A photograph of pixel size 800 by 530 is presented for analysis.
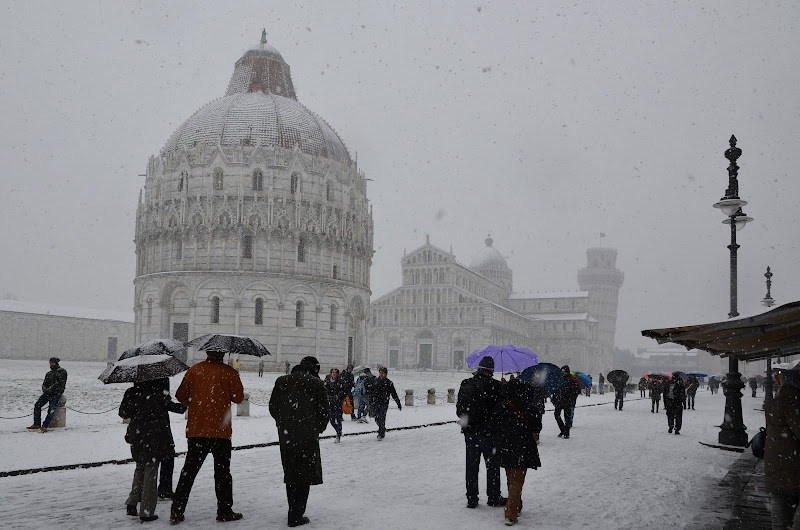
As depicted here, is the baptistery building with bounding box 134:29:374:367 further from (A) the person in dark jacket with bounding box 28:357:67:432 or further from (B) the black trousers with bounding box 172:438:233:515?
(B) the black trousers with bounding box 172:438:233:515

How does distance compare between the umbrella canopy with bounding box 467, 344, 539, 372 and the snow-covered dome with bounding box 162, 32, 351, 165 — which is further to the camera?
the snow-covered dome with bounding box 162, 32, 351, 165

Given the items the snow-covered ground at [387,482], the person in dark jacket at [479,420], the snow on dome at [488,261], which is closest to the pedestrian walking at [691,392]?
the snow-covered ground at [387,482]

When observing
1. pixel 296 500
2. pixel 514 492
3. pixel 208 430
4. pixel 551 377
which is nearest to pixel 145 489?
pixel 208 430

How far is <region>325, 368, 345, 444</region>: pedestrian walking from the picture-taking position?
47.8 feet

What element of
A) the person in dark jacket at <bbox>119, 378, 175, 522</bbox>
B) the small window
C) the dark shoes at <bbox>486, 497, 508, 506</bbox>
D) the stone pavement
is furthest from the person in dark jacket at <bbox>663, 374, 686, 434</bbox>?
the small window

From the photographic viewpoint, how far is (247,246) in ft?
175

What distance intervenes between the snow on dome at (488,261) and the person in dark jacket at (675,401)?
104 meters

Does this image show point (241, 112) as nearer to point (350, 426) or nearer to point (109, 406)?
point (109, 406)

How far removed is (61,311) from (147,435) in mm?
87698

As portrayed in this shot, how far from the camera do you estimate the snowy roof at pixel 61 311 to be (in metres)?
80.7

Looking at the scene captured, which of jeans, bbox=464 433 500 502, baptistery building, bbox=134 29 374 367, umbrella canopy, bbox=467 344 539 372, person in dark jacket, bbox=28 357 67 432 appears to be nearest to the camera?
jeans, bbox=464 433 500 502

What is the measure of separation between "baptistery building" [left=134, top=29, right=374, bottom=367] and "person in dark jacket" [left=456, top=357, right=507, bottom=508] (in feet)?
148

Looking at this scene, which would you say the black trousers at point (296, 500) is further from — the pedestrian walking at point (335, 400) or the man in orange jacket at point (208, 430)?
the pedestrian walking at point (335, 400)

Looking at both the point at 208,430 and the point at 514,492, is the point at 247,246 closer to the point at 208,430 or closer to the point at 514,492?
the point at 208,430
